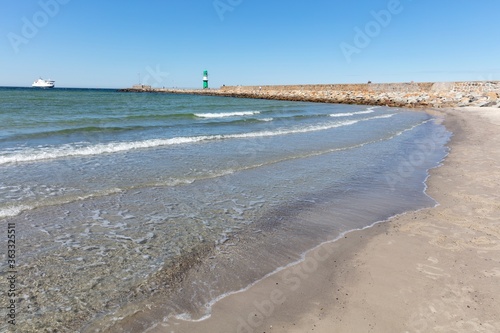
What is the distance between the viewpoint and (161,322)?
12.4 ft

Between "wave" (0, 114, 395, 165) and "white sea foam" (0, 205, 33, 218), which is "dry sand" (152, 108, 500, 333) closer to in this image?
"white sea foam" (0, 205, 33, 218)

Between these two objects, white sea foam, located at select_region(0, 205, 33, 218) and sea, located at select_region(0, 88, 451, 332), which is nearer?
sea, located at select_region(0, 88, 451, 332)

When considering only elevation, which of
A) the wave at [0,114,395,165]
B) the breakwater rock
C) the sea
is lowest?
the sea

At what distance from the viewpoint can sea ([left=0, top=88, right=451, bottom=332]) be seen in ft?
13.7

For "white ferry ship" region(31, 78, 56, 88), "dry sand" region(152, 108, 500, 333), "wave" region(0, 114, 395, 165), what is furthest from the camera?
"white ferry ship" region(31, 78, 56, 88)

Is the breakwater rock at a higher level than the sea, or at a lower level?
higher

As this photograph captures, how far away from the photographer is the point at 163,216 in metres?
7.11

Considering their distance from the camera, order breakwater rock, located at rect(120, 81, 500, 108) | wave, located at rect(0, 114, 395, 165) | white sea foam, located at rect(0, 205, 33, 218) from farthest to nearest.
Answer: breakwater rock, located at rect(120, 81, 500, 108) < wave, located at rect(0, 114, 395, 165) < white sea foam, located at rect(0, 205, 33, 218)

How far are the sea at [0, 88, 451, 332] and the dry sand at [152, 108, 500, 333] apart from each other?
0.36 m

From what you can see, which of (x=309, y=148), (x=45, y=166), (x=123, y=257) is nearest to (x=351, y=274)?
(x=123, y=257)

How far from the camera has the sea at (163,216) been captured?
4.18 m

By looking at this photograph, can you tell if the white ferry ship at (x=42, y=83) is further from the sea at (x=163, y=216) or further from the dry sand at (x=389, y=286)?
the dry sand at (x=389, y=286)

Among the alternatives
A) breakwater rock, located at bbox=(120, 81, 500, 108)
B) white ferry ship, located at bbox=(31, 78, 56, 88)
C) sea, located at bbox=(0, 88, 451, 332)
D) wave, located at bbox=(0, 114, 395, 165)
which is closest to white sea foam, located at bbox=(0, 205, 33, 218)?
sea, located at bbox=(0, 88, 451, 332)

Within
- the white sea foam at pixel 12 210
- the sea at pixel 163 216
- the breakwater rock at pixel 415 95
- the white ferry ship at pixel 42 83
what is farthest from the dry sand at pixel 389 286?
the white ferry ship at pixel 42 83
